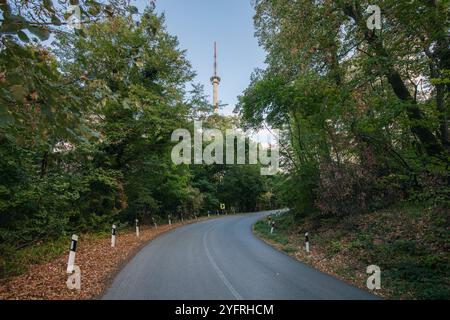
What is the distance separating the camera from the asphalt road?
21.9 feet

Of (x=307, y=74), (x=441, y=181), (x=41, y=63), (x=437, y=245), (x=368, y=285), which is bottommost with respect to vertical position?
(x=368, y=285)

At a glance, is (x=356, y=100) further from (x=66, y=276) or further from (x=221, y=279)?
(x=66, y=276)

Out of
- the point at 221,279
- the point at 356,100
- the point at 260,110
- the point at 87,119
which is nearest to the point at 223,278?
the point at 221,279

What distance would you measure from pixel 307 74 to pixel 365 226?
672 cm

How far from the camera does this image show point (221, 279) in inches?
312

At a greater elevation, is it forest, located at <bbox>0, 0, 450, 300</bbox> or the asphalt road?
forest, located at <bbox>0, 0, 450, 300</bbox>

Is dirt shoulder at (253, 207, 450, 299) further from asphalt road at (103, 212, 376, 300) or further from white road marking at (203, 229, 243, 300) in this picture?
white road marking at (203, 229, 243, 300)

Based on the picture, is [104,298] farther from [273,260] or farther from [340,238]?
[340,238]

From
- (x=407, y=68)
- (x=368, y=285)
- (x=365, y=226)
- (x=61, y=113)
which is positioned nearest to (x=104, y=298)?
(x=61, y=113)

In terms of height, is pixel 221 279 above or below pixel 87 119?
below

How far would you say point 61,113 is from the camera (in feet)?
8.73

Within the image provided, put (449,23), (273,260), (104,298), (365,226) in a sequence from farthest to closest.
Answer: (365,226) → (273,260) → (449,23) → (104,298)

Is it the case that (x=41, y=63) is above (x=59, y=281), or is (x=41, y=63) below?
above

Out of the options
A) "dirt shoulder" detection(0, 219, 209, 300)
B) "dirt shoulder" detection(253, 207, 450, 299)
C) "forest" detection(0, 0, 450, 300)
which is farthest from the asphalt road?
"forest" detection(0, 0, 450, 300)
